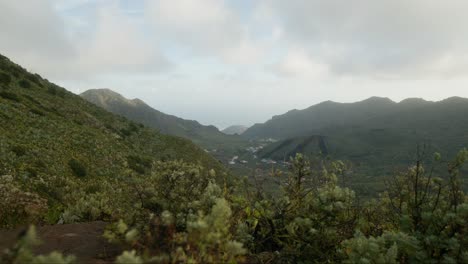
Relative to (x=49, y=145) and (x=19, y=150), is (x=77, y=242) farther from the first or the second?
(x=49, y=145)

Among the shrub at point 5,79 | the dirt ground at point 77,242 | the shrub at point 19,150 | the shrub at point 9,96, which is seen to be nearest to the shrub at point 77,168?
the shrub at point 19,150

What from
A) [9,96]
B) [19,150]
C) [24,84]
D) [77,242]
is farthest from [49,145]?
[24,84]

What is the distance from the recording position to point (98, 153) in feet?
90.0

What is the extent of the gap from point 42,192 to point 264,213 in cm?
1250

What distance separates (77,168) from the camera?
2150cm

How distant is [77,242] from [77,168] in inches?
624

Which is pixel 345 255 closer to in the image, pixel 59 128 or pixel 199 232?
pixel 199 232

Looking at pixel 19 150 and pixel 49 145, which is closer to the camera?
pixel 19 150

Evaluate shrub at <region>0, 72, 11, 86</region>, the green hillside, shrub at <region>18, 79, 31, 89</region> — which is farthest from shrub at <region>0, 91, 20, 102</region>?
shrub at <region>18, 79, 31, 89</region>

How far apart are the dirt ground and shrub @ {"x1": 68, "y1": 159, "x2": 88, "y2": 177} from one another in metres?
13.5

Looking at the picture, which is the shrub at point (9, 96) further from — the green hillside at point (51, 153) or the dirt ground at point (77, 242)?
the dirt ground at point (77, 242)

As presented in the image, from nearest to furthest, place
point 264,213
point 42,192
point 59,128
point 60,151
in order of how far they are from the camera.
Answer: point 264,213 → point 42,192 → point 60,151 → point 59,128

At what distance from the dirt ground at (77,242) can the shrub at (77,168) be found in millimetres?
13541

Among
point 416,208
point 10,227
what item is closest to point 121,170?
point 10,227
